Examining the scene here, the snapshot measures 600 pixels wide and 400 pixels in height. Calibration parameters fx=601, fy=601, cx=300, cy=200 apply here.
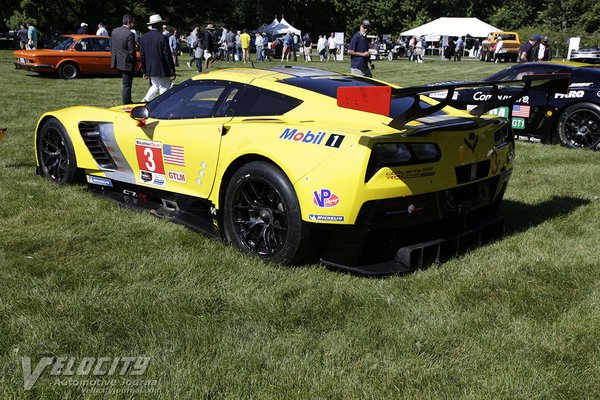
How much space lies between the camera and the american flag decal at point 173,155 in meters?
4.61

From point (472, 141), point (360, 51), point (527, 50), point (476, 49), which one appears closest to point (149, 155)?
point (472, 141)

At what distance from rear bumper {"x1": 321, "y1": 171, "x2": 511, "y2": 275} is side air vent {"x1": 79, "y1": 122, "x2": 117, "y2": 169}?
2.51 m

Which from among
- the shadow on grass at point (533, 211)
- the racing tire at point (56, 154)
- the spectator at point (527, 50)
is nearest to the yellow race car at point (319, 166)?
the shadow on grass at point (533, 211)

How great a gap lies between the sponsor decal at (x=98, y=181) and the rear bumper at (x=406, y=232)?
2481mm

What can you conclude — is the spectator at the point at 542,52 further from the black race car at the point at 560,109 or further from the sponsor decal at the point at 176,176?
the sponsor decal at the point at 176,176

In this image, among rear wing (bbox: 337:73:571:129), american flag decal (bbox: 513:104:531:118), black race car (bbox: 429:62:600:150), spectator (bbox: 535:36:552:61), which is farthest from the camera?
spectator (bbox: 535:36:552:61)

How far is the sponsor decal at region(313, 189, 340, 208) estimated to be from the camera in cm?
361

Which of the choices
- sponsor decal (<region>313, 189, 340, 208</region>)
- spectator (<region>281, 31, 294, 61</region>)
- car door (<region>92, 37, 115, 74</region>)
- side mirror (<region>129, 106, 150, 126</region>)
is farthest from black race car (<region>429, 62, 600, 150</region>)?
spectator (<region>281, 31, 294, 61</region>)

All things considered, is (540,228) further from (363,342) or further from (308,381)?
(308,381)

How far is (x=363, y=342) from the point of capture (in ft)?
10.0

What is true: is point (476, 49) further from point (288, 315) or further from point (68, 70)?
point (288, 315)

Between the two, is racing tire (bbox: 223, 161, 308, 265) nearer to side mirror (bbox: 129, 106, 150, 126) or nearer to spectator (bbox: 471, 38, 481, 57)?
side mirror (bbox: 129, 106, 150, 126)

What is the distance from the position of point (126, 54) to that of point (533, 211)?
25.2ft

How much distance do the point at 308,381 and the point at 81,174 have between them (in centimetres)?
398
